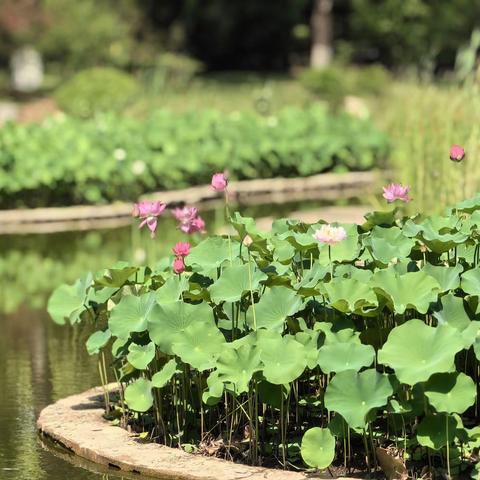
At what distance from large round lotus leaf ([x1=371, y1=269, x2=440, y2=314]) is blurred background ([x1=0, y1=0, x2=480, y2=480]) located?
4.81ft

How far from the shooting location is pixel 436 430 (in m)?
5.30

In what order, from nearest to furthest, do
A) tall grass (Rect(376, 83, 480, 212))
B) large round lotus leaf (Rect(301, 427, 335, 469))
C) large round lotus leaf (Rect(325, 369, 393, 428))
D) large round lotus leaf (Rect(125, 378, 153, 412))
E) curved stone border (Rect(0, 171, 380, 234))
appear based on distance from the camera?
large round lotus leaf (Rect(325, 369, 393, 428)) < large round lotus leaf (Rect(301, 427, 335, 469)) < large round lotus leaf (Rect(125, 378, 153, 412)) < tall grass (Rect(376, 83, 480, 212)) < curved stone border (Rect(0, 171, 380, 234))

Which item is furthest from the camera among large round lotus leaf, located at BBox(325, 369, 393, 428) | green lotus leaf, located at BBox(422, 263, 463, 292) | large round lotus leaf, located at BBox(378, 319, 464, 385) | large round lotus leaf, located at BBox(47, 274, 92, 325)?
large round lotus leaf, located at BBox(47, 274, 92, 325)

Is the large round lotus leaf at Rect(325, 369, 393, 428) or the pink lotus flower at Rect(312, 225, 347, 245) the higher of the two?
the pink lotus flower at Rect(312, 225, 347, 245)

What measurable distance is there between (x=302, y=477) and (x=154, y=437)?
98 cm

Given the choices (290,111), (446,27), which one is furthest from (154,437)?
(446,27)

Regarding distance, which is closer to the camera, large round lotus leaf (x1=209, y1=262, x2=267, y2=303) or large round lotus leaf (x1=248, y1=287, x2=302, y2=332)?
large round lotus leaf (x1=248, y1=287, x2=302, y2=332)

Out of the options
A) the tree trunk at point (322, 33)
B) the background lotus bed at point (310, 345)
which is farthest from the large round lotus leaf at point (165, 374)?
the tree trunk at point (322, 33)

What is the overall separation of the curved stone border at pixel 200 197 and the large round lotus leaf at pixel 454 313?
9.24 m

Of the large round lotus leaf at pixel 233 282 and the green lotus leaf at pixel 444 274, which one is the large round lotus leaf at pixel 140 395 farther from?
the green lotus leaf at pixel 444 274

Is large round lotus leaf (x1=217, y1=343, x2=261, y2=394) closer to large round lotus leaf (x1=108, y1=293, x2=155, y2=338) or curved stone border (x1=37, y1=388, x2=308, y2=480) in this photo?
curved stone border (x1=37, y1=388, x2=308, y2=480)

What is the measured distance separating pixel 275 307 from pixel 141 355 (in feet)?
2.09

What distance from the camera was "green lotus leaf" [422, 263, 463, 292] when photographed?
5.76 meters

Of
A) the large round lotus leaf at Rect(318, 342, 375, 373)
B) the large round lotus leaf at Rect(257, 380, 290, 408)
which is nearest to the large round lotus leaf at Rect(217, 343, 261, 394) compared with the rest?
the large round lotus leaf at Rect(257, 380, 290, 408)
